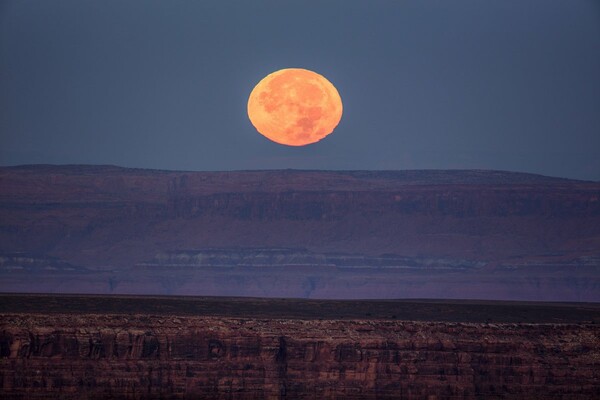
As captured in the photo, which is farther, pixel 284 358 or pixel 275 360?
pixel 284 358

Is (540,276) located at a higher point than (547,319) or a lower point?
higher

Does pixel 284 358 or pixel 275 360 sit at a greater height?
pixel 284 358

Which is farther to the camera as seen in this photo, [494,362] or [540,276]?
[540,276]

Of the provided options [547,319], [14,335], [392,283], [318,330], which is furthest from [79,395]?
[392,283]

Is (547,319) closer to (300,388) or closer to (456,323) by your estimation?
(456,323)
